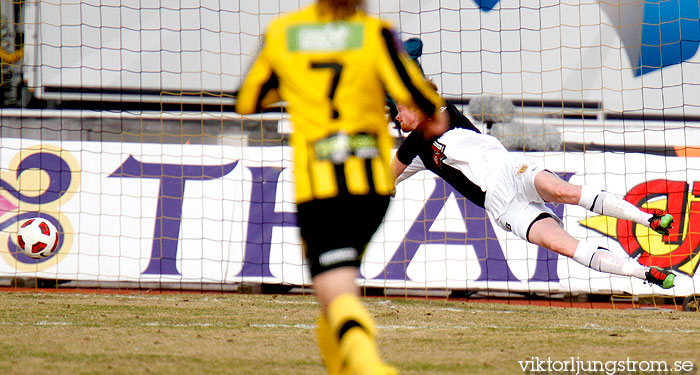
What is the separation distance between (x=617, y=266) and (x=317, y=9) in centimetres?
379

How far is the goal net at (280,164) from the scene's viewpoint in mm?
8734

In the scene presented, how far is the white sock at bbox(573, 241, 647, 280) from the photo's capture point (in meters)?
5.95

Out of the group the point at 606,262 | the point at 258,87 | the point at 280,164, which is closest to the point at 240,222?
the point at 280,164

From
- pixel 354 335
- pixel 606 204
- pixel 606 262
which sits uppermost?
pixel 606 204

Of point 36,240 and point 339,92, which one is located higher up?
point 339,92

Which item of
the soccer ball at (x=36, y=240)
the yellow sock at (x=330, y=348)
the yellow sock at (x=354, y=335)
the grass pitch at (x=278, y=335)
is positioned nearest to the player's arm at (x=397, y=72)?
the yellow sock at (x=354, y=335)

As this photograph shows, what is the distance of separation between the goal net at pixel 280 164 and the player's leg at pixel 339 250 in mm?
5816

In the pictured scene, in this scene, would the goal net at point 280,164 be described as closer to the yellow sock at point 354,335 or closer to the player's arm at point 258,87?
the player's arm at point 258,87

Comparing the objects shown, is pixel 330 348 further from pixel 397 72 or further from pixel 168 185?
pixel 168 185

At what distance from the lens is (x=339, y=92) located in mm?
2934

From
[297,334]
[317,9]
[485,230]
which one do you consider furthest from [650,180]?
[317,9]

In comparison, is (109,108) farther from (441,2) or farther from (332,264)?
(332,264)

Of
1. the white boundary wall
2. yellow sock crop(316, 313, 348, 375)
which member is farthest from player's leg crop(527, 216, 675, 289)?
yellow sock crop(316, 313, 348, 375)

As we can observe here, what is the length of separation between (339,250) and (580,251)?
12.0 ft
